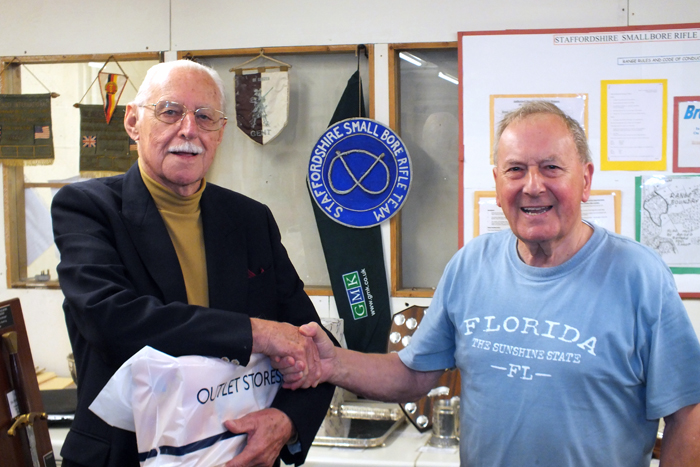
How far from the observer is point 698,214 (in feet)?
8.32

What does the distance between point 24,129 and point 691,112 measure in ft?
10.1

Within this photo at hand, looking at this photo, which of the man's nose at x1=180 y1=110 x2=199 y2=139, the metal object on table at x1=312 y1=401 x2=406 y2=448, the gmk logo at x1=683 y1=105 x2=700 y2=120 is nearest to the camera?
the man's nose at x1=180 y1=110 x2=199 y2=139

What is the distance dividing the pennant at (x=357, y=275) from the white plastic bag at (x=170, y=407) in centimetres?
147

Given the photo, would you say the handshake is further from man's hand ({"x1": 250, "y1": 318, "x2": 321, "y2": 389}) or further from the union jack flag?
the union jack flag

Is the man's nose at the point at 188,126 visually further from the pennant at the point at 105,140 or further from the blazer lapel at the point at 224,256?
the pennant at the point at 105,140

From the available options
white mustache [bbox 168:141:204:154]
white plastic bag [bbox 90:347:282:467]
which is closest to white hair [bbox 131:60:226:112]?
white mustache [bbox 168:141:204:154]

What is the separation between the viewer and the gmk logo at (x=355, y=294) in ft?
9.00

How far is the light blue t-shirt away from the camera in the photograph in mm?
1268

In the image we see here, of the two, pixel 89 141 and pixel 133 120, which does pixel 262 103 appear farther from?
pixel 133 120

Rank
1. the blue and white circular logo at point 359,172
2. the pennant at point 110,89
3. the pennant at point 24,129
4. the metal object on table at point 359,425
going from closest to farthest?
the metal object on table at point 359,425 < the blue and white circular logo at point 359,172 < the pennant at point 110,89 < the pennant at point 24,129

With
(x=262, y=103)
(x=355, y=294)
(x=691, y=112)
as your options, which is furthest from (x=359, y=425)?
(x=691, y=112)

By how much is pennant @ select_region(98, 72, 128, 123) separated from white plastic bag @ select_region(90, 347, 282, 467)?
2.05 metres

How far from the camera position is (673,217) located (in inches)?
100

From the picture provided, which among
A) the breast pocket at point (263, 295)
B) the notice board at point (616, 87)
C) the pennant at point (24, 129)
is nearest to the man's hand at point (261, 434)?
the breast pocket at point (263, 295)
